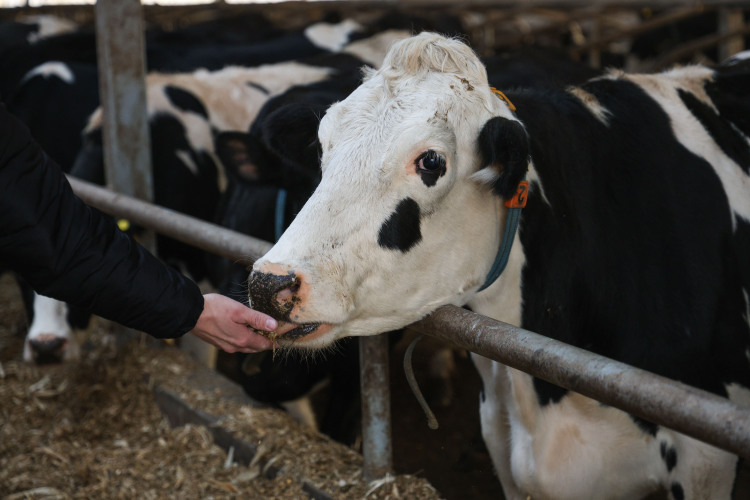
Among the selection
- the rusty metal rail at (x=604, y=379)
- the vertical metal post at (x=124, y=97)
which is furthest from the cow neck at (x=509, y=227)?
the vertical metal post at (x=124, y=97)

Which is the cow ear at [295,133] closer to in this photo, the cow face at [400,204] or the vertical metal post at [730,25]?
the cow face at [400,204]

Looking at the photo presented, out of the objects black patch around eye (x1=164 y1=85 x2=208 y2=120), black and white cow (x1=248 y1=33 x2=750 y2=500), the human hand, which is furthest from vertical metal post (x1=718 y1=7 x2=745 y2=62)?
the human hand

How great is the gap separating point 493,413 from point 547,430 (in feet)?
0.86

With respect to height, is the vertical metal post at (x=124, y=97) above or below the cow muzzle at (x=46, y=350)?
above

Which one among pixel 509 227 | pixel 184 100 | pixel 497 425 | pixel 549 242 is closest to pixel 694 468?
pixel 497 425

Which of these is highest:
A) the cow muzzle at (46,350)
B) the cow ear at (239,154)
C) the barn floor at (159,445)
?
the cow ear at (239,154)

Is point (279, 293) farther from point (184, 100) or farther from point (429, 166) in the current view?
point (184, 100)

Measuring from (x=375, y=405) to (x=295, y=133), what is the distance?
0.86 meters

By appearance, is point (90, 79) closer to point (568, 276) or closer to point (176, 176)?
point (176, 176)

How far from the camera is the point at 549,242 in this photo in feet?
7.32

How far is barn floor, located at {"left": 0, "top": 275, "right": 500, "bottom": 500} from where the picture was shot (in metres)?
2.73

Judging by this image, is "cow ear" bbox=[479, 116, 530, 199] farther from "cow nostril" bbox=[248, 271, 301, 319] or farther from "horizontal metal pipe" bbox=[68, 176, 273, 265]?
"horizontal metal pipe" bbox=[68, 176, 273, 265]

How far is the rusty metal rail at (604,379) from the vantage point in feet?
4.08

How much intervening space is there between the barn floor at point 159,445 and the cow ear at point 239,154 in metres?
0.93
